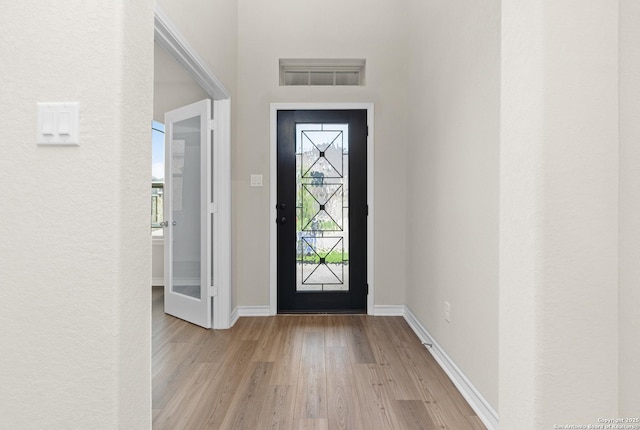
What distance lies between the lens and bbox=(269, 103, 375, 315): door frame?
3801 mm

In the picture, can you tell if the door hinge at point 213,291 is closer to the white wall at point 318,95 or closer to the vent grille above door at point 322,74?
the white wall at point 318,95

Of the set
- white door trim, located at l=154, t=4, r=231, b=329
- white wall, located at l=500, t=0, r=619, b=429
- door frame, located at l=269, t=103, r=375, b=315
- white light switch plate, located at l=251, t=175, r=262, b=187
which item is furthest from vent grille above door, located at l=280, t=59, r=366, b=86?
white wall, located at l=500, t=0, r=619, b=429

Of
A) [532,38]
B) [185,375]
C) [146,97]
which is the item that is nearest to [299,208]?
[185,375]

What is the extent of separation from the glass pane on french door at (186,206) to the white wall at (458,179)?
2.00m

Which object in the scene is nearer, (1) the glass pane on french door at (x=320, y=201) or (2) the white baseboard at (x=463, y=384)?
(2) the white baseboard at (x=463, y=384)

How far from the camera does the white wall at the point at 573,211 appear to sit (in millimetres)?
1114

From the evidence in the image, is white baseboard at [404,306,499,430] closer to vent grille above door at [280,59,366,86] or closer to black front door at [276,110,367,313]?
black front door at [276,110,367,313]

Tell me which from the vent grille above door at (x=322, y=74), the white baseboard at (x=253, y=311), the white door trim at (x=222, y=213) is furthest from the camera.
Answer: the vent grille above door at (x=322, y=74)

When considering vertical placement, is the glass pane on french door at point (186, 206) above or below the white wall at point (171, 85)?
below

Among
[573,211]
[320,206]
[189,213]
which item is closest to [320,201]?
[320,206]

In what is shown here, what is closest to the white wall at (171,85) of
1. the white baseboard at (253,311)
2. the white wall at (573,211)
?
the white baseboard at (253,311)

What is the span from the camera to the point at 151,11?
4.29 ft

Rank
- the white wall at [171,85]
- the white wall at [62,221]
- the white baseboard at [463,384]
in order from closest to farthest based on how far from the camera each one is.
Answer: the white wall at [62,221] < the white baseboard at [463,384] < the white wall at [171,85]

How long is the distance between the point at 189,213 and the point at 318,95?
1716 millimetres
